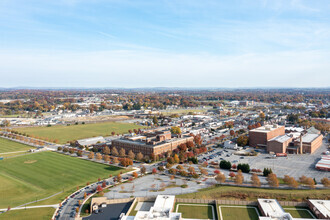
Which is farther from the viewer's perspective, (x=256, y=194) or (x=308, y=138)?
(x=308, y=138)

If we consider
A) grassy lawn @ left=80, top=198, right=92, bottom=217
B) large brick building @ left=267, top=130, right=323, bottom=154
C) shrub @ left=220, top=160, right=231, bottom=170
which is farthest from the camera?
large brick building @ left=267, top=130, right=323, bottom=154

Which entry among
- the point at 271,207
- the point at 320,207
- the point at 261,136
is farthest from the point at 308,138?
the point at 271,207

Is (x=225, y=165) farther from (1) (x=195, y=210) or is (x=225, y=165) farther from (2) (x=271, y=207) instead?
(1) (x=195, y=210)

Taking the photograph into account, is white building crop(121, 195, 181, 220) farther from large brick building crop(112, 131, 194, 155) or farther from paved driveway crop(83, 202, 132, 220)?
large brick building crop(112, 131, 194, 155)

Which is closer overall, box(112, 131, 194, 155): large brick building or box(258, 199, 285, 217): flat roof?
box(258, 199, 285, 217): flat roof

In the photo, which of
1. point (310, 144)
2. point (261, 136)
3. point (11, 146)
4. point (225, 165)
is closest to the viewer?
point (225, 165)

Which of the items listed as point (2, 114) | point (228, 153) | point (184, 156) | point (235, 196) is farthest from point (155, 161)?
point (2, 114)

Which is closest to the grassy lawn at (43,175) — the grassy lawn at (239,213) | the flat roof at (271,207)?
the grassy lawn at (239,213)

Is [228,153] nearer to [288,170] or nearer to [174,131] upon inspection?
[288,170]

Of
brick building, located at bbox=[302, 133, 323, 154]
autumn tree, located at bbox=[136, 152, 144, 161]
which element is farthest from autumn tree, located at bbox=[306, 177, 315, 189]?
autumn tree, located at bbox=[136, 152, 144, 161]
